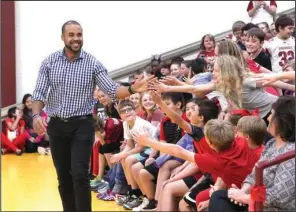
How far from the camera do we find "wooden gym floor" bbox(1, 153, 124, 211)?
5.27 metres

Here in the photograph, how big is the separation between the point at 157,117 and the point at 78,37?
1.37m

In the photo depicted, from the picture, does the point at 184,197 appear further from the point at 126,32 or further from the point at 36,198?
the point at 126,32

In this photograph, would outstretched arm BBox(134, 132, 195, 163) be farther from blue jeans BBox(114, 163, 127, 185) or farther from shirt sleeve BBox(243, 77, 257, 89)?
blue jeans BBox(114, 163, 127, 185)

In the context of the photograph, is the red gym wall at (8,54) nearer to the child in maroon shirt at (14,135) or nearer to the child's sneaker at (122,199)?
the child in maroon shirt at (14,135)

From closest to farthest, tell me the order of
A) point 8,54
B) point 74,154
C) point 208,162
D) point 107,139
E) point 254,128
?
point 254,128
point 208,162
point 74,154
point 107,139
point 8,54

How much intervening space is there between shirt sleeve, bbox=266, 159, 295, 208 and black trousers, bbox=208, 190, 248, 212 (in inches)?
18.2

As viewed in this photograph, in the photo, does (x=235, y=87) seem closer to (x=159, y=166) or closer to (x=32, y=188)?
(x=159, y=166)

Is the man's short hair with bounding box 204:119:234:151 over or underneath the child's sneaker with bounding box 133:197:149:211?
over

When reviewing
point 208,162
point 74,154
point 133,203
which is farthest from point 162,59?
point 208,162

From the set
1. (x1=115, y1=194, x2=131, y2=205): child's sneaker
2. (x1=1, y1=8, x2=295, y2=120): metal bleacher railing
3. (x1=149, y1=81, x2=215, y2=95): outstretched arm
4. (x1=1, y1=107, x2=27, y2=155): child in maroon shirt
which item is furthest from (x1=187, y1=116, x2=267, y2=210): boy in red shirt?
(x1=1, y1=8, x2=295, y2=120): metal bleacher railing

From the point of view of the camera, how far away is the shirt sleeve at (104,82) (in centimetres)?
398

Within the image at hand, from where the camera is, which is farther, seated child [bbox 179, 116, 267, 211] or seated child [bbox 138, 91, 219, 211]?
seated child [bbox 138, 91, 219, 211]

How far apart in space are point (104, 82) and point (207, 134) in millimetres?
766

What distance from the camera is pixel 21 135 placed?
788 cm
